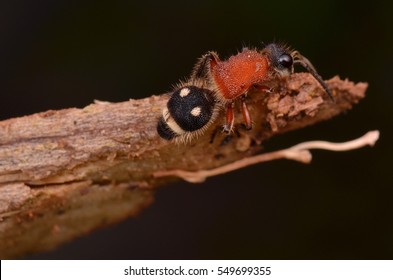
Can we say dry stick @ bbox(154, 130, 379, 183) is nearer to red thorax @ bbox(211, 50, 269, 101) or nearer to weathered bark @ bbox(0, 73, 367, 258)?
weathered bark @ bbox(0, 73, 367, 258)

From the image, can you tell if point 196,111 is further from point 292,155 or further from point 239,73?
point 292,155

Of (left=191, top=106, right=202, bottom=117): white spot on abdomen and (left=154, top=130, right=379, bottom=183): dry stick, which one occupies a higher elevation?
(left=191, top=106, right=202, bottom=117): white spot on abdomen

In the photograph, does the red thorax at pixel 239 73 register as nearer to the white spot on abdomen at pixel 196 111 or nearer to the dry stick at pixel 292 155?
the white spot on abdomen at pixel 196 111

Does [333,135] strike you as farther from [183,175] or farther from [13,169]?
[13,169]

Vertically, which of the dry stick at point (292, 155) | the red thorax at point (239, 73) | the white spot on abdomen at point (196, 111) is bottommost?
the dry stick at point (292, 155)

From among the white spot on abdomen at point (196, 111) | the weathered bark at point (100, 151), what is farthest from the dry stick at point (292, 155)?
the white spot on abdomen at point (196, 111)

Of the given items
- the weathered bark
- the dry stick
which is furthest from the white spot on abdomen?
the dry stick
